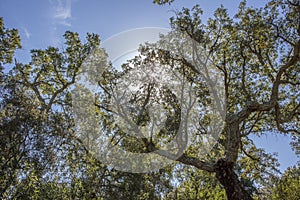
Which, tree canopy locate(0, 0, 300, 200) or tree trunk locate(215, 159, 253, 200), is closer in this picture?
tree trunk locate(215, 159, 253, 200)

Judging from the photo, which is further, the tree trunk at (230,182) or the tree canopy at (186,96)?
the tree canopy at (186,96)

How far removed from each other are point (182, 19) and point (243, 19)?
8.47ft

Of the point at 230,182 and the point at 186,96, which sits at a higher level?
the point at 186,96

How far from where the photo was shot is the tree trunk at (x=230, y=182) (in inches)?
330

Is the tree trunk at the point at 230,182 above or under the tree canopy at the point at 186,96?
under

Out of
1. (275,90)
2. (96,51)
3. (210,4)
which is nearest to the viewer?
(275,90)

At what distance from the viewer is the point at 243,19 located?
10.4 meters

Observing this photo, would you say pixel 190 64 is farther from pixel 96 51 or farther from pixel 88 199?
pixel 88 199

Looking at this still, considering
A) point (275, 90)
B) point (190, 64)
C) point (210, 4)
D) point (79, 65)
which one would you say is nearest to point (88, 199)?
point (79, 65)

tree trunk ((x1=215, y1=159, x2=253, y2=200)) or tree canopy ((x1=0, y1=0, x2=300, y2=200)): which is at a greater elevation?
tree canopy ((x1=0, y1=0, x2=300, y2=200))

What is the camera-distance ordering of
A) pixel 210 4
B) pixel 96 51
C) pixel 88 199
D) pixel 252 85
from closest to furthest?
pixel 88 199
pixel 210 4
pixel 252 85
pixel 96 51

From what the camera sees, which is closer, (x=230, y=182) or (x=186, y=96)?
(x=230, y=182)

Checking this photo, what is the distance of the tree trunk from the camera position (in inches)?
330

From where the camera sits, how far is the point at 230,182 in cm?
868
